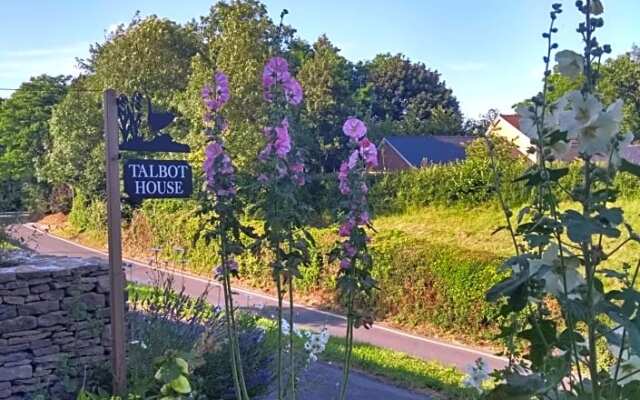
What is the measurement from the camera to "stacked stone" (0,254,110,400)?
3.93 meters

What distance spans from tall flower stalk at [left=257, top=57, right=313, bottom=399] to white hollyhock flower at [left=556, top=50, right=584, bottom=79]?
966mm

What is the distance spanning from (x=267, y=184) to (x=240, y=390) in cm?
73

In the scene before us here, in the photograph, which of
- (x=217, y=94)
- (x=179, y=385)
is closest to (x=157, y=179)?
(x=217, y=94)

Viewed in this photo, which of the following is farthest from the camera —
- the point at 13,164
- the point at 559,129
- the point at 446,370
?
the point at 13,164

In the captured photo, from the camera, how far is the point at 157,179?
148 inches

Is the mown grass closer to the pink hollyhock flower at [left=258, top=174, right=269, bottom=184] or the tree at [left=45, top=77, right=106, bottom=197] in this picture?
the pink hollyhock flower at [left=258, top=174, right=269, bottom=184]

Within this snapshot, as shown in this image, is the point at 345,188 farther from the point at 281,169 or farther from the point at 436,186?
the point at 436,186

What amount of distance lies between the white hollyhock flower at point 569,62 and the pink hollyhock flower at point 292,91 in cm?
102

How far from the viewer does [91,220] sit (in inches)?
755

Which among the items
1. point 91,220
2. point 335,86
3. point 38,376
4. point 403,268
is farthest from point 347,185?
point 335,86

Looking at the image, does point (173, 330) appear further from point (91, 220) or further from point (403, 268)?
point (91, 220)

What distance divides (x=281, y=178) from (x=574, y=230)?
110cm

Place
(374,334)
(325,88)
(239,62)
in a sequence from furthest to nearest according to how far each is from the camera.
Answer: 1. (325,88)
2. (239,62)
3. (374,334)

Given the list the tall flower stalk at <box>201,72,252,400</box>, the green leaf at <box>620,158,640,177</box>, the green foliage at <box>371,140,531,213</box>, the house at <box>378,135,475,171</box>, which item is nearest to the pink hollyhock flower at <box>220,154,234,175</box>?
the tall flower stalk at <box>201,72,252,400</box>
